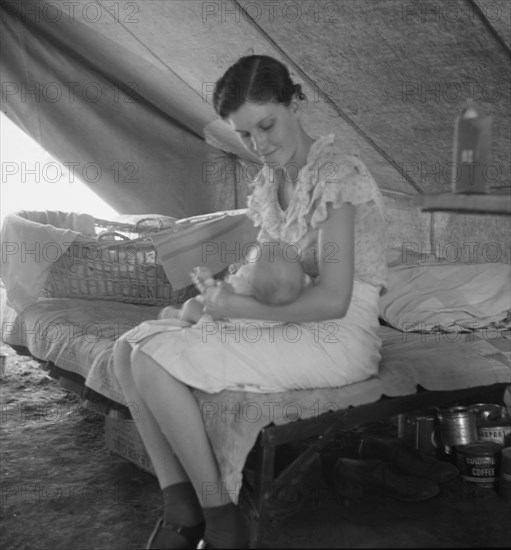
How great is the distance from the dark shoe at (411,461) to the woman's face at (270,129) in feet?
3.31

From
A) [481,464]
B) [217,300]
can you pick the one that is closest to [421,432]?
[481,464]

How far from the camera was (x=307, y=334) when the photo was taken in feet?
6.61

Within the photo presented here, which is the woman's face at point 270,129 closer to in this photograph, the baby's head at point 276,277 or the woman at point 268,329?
the woman at point 268,329

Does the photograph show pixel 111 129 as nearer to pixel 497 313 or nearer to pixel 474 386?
pixel 497 313

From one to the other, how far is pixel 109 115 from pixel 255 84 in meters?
2.61

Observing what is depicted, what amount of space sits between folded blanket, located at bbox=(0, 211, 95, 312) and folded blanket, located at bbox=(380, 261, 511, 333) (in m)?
1.39

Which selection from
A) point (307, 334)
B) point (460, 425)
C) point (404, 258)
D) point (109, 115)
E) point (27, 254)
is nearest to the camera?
point (307, 334)

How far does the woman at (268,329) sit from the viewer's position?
1.92 metres

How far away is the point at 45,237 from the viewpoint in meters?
3.26

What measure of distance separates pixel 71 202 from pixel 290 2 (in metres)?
2.95

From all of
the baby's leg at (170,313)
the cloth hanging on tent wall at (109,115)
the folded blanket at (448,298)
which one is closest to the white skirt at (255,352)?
the baby's leg at (170,313)

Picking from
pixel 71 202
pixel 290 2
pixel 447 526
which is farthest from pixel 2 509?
pixel 71 202

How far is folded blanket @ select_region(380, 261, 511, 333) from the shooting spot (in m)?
2.80

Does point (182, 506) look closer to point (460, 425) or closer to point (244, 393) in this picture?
point (244, 393)
